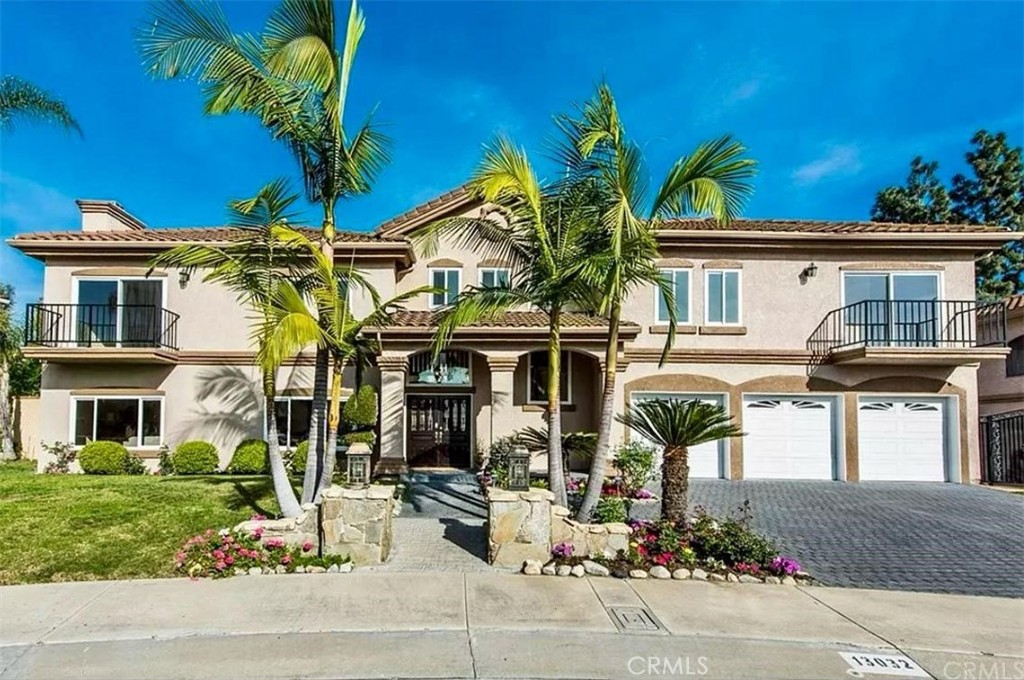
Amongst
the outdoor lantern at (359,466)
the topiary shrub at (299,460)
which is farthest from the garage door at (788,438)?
the topiary shrub at (299,460)

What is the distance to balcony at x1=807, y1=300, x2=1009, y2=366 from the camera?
46.5 feet

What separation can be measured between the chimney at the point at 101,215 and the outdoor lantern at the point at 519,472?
50.2 ft

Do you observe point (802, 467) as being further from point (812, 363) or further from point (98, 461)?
point (98, 461)

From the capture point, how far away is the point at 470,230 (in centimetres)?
932

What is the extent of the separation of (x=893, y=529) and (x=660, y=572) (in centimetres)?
519

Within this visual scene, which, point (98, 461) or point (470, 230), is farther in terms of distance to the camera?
point (98, 461)

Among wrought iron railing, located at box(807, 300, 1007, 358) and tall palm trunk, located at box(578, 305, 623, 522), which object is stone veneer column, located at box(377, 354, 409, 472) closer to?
tall palm trunk, located at box(578, 305, 623, 522)

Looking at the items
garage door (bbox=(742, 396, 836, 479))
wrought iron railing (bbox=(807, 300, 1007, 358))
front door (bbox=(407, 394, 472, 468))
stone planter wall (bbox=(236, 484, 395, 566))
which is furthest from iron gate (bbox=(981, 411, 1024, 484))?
stone planter wall (bbox=(236, 484, 395, 566))

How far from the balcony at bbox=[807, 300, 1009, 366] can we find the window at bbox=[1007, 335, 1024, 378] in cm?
250

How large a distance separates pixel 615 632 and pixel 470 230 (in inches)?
244

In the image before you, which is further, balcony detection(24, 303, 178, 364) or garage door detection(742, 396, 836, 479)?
garage door detection(742, 396, 836, 479)

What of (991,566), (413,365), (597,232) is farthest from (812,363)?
(413,365)

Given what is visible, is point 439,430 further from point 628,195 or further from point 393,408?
point 628,195

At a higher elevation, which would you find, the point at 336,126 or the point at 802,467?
the point at 336,126
